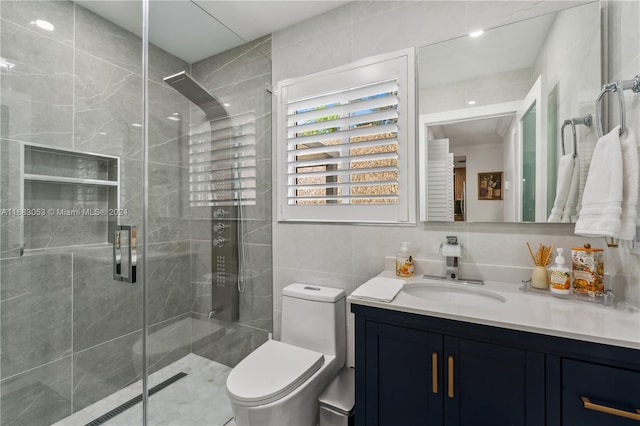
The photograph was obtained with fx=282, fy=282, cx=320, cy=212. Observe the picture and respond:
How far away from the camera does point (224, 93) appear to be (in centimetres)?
167

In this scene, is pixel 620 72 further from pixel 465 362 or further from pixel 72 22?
pixel 72 22

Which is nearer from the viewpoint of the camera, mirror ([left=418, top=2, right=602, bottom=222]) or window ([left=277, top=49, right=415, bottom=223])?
mirror ([left=418, top=2, right=602, bottom=222])

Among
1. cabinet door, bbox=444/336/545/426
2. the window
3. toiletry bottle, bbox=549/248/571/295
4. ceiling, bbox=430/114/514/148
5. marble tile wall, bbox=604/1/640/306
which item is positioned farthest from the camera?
the window

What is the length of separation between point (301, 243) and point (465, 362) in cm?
116

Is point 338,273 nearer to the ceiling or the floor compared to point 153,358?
nearer to the ceiling

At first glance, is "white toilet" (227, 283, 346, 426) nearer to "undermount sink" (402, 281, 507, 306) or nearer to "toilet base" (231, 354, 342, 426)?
"toilet base" (231, 354, 342, 426)

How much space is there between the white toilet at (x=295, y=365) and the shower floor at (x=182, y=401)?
313 millimetres

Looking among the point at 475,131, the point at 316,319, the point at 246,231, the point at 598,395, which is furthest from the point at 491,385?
the point at 246,231

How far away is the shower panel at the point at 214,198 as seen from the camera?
1.48 metres

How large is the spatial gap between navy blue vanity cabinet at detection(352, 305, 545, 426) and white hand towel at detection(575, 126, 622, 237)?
0.52 m

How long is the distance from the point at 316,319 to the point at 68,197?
51.5 inches

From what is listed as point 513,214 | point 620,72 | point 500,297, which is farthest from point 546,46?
point 500,297

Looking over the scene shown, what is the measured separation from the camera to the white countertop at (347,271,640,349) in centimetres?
83

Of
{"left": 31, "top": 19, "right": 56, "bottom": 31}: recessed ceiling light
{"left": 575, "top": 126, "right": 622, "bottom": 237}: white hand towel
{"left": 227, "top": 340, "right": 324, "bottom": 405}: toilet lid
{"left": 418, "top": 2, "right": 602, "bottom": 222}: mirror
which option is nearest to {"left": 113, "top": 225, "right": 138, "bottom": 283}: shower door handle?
{"left": 227, "top": 340, "right": 324, "bottom": 405}: toilet lid
